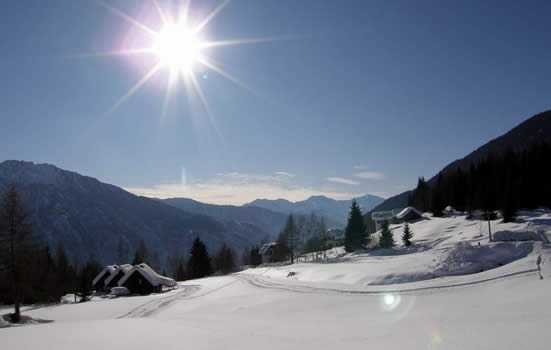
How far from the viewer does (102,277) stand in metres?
59.8

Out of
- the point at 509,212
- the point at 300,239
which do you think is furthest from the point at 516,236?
the point at 300,239

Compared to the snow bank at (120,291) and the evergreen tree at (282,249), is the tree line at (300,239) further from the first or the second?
the snow bank at (120,291)

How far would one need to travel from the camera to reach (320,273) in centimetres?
3038

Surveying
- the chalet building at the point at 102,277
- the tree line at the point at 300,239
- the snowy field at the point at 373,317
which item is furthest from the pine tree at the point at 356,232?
the chalet building at the point at 102,277

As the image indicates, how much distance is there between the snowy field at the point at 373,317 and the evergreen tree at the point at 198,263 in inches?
1774

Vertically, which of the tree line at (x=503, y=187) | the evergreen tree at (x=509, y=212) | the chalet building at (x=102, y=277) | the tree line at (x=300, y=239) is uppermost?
the tree line at (x=503, y=187)

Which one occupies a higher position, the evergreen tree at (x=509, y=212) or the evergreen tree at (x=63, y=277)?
the evergreen tree at (x=509, y=212)

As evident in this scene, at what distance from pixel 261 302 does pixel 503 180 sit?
219ft

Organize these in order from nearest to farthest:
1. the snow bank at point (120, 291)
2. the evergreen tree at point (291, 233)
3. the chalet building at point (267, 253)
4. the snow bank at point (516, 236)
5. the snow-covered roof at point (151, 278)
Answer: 1. the snow bank at point (516, 236)
2. the snow bank at point (120, 291)
3. the snow-covered roof at point (151, 278)
4. the evergreen tree at point (291, 233)
5. the chalet building at point (267, 253)

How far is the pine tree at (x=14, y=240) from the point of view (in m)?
24.7

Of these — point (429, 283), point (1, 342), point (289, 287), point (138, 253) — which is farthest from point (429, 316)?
point (138, 253)

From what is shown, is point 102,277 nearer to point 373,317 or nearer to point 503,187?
point 373,317

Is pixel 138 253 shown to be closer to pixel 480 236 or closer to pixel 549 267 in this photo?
pixel 480 236

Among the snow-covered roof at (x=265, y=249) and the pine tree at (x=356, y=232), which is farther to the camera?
the snow-covered roof at (x=265, y=249)
